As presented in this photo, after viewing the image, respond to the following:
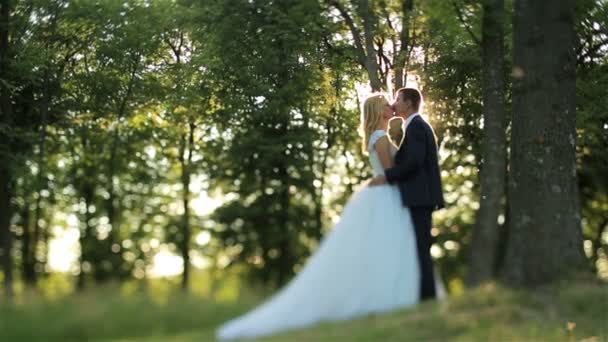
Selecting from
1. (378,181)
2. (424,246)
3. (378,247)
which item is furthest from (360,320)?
(378,181)

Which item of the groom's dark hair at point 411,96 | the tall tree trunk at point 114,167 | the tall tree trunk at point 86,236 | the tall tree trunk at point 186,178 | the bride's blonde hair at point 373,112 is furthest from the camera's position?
the tall tree trunk at point 86,236

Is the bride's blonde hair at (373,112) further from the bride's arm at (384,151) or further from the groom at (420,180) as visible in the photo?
the groom at (420,180)

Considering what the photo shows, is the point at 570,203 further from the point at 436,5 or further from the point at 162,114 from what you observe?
the point at 162,114

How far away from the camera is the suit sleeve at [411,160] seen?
28.6 ft

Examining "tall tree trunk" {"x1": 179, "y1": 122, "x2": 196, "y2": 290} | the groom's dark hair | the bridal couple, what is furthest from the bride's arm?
"tall tree trunk" {"x1": 179, "y1": 122, "x2": 196, "y2": 290}

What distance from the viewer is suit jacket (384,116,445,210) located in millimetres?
8734

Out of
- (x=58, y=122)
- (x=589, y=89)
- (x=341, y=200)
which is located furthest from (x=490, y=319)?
(x=341, y=200)

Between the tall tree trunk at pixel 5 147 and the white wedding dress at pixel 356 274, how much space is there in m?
13.3

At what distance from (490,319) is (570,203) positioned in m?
2.33

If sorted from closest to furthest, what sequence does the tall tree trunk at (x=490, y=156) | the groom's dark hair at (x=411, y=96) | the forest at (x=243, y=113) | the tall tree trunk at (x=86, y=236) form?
the groom's dark hair at (x=411, y=96), the tall tree trunk at (x=490, y=156), the forest at (x=243, y=113), the tall tree trunk at (x=86, y=236)

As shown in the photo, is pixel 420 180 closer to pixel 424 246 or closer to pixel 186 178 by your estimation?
pixel 424 246

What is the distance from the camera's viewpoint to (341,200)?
29.9 m

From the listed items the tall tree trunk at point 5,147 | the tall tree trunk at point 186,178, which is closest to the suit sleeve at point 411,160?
the tall tree trunk at point 5,147

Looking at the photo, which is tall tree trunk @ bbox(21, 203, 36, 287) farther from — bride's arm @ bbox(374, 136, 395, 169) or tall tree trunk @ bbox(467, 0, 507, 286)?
bride's arm @ bbox(374, 136, 395, 169)
